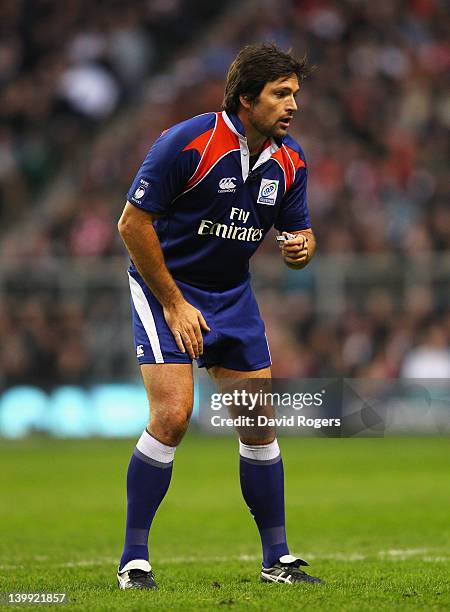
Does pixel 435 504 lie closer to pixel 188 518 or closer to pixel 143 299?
pixel 188 518

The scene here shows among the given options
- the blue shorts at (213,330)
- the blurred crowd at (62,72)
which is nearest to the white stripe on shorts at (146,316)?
the blue shorts at (213,330)

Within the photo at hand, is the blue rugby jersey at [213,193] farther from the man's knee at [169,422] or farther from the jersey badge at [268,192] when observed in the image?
the man's knee at [169,422]

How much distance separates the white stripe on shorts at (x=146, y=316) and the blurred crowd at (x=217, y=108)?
31.2ft

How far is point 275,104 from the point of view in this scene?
5.65 m

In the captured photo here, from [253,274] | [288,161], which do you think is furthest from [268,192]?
[253,274]

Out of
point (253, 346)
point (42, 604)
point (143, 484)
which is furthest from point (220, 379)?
point (42, 604)

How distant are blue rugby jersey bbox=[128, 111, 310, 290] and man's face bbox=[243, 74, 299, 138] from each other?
0.12 meters

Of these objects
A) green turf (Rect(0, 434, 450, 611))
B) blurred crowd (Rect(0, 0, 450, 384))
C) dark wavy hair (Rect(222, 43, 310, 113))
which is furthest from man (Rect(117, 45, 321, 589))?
blurred crowd (Rect(0, 0, 450, 384))

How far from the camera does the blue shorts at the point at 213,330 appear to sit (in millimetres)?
5723

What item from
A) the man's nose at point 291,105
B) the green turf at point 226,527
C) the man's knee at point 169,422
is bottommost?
the green turf at point 226,527

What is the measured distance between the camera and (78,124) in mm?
20719

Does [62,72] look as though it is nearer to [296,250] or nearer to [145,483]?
[296,250]

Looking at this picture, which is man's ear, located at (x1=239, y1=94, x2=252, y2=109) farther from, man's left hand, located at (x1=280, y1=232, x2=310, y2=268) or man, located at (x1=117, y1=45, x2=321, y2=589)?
man's left hand, located at (x1=280, y1=232, x2=310, y2=268)

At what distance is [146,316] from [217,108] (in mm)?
12776
